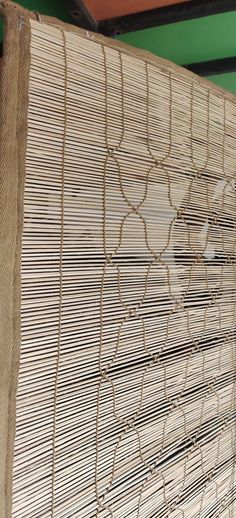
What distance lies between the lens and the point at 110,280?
0.76 metres

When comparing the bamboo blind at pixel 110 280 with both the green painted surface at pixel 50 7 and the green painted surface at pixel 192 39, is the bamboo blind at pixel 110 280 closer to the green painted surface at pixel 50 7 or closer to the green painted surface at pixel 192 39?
the green painted surface at pixel 192 39

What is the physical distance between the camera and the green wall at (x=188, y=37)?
1562 millimetres

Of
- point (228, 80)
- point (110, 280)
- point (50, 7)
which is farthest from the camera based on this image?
point (228, 80)

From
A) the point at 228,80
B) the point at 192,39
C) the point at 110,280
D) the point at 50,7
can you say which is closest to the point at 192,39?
the point at 192,39

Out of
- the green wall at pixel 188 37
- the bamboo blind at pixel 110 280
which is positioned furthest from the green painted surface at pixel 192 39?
the bamboo blind at pixel 110 280

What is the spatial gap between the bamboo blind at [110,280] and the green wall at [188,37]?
0.64 m

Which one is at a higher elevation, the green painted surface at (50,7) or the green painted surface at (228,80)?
the green painted surface at (50,7)

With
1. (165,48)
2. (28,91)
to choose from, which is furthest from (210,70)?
(28,91)

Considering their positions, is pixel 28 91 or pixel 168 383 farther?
pixel 168 383

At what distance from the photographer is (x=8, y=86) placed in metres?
0.61

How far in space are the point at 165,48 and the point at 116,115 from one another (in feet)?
3.46

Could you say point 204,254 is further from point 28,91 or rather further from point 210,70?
point 210,70

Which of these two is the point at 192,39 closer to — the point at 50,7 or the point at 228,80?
the point at 228,80

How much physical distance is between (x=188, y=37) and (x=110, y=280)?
3.98 ft
